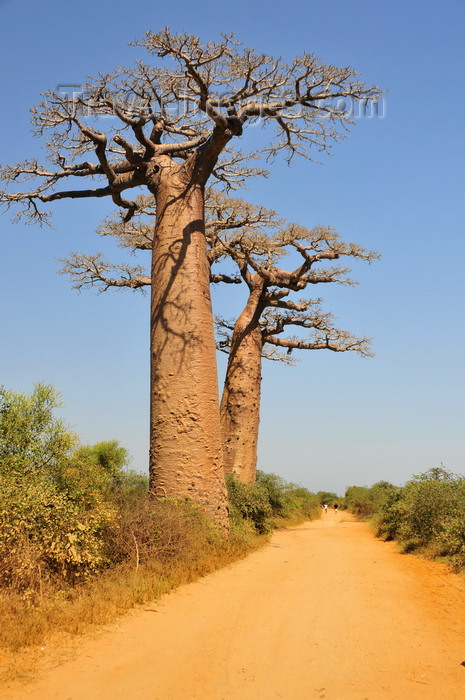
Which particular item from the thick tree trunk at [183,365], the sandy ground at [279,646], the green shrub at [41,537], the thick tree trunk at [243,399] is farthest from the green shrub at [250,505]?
the green shrub at [41,537]

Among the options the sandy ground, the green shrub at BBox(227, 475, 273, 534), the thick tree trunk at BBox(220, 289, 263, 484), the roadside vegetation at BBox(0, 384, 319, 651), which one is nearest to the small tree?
the roadside vegetation at BBox(0, 384, 319, 651)

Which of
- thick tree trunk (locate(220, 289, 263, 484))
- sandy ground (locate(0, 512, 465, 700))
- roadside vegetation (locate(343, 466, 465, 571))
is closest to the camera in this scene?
sandy ground (locate(0, 512, 465, 700))

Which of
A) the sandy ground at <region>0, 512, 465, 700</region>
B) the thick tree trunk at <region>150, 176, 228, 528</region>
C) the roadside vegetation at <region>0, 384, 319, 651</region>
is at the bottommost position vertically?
the sandy ground at <region>0, 512, 465, 700</region>

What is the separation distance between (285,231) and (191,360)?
527cm

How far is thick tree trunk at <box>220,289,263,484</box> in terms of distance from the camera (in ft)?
36.2

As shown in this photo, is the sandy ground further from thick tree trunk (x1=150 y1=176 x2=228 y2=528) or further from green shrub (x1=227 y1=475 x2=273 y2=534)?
green shrub (x1=227 y1=475 x2=273 y2=534)

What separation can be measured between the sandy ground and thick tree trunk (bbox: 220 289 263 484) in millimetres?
5826

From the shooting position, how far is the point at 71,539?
3926 mm

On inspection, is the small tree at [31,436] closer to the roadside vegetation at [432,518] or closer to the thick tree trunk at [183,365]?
the thick tree trunk at [183,365]

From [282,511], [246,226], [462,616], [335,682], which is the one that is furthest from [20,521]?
[282,511]

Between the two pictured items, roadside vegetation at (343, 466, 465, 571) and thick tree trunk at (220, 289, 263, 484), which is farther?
thick tree trunk at (220, 289, 263, 484)

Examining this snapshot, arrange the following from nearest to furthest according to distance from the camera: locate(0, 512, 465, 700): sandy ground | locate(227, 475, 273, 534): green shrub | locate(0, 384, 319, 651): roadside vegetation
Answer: locate(0, 512, 465, 700): sandy ground, locate(0, 384, 319, 651): roadside vegetation, locate(227, 475, 273, 534): green shrub

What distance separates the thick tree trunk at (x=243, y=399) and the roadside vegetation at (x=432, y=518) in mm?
2845

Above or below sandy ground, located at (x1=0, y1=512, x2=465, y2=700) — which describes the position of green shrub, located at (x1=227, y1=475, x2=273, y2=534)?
above
